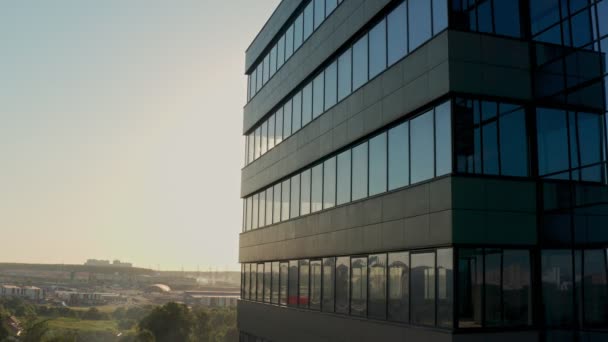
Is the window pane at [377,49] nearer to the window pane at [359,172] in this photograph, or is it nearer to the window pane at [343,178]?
the window pane at [359,172]

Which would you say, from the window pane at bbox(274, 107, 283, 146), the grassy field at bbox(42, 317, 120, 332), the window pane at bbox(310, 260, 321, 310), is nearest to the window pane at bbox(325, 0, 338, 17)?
the window pane at bbox(274, 107, 283, 146)

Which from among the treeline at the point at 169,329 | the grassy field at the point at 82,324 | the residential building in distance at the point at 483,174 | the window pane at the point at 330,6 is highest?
the window pane at the point at 330,6

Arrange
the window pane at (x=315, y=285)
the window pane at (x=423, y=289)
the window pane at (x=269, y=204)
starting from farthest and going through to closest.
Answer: the window pane at (x=269, y=204), the window pane at (x=315, y=285), the window pane at (x=423, y=289)

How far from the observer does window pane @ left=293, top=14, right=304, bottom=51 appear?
33.7 metres

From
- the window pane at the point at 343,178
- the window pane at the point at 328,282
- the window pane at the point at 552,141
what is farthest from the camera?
the window pane at the point at 328,282

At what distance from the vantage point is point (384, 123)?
74.3 feet

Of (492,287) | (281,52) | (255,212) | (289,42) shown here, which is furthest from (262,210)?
(492,287)

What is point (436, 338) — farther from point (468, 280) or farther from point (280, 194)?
point (280, 194)

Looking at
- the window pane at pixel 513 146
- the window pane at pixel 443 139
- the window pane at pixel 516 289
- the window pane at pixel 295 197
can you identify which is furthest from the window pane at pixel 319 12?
the window pane at pixel 516 289

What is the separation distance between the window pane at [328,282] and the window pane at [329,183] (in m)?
2.52

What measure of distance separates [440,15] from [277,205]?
742 inches

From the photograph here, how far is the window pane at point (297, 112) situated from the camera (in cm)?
3310

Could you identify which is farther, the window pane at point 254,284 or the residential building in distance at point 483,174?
the window pane at point 254,284

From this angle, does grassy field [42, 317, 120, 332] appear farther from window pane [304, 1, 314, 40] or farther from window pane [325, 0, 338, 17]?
window pane [325, 0, 338, 17]
